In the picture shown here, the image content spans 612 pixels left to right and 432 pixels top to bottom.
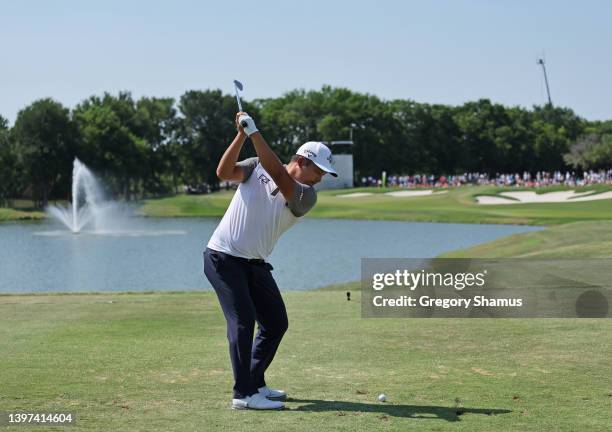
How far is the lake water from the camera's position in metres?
33.3

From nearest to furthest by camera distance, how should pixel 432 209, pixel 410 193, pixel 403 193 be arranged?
pixel 432 209, pixel 410 193, pixel 403 193

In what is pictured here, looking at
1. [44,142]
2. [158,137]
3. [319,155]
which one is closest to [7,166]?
[44,142]

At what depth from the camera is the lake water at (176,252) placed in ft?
109

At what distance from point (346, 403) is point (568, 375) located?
2604mm

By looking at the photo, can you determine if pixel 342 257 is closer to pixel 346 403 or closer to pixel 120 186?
pixel 346 403

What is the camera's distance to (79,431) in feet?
24.3

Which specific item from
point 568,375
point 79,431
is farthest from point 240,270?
point 568,375

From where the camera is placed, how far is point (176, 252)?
4622cm

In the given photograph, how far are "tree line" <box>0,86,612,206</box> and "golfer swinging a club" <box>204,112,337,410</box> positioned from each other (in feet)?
315

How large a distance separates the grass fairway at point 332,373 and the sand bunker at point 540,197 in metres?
65.9

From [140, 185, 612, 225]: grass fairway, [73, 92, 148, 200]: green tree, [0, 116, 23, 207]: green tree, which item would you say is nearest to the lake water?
[140, 185, 612, 225]: grass fairway

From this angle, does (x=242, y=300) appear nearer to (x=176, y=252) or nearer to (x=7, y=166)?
(x=176, y=252)

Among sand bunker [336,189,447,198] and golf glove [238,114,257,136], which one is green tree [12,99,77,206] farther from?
golf glove [238,114,257,136]

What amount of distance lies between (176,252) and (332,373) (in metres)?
36.6
